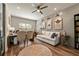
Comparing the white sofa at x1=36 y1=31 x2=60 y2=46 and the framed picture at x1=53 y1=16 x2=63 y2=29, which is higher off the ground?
the framed picture at x1=53 y1=16 x2=63 y2=29

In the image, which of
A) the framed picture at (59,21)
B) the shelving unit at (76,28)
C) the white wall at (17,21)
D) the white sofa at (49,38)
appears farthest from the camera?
the shelving unit at (76,28)

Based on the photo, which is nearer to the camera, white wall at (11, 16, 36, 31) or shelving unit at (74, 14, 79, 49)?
white wall at (11, 16, 36, 31)

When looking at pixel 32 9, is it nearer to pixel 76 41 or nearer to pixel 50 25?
pixel 50 25

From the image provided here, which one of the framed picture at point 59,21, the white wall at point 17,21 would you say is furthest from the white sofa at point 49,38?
the white wall at point 17,21

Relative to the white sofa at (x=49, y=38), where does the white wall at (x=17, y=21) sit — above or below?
above

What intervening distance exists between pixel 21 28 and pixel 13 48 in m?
0.97

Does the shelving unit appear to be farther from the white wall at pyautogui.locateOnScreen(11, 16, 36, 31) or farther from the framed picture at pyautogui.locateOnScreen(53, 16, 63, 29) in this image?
the white wall at pyautogui.locateOnScreen(11, 16, 36, 31)

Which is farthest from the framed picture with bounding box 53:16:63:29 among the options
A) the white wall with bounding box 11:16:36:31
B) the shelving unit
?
the white wall with bounding box 11:16:36:31

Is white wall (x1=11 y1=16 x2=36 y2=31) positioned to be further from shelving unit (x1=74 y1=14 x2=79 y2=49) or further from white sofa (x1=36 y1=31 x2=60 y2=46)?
shelving unit (x1=74 y1=14 x2=79 y2=49)

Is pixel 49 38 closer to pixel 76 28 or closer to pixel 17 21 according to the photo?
pixel 17 21

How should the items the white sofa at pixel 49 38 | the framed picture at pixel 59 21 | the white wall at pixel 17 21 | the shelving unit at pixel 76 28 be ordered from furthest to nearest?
the shelving unit at pixel 76 28 → the framed picture at pixel 59 21 → the white sofa at pixel 49 38 → the white wall at pixel 17 21

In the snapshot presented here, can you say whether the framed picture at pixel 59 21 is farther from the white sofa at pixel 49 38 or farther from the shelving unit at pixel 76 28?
the shelving unit at pixel 76 28

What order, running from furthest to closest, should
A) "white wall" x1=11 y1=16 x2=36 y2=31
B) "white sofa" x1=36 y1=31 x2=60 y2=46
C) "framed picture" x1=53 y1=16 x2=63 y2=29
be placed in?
"framed picture" x1=53 y1=16 x2=63 y2=29 < "white sofa" x1=36 y1=31 x2=60 y2=46 < "white wall" x1=11 y1=16 x2=36 y2=31

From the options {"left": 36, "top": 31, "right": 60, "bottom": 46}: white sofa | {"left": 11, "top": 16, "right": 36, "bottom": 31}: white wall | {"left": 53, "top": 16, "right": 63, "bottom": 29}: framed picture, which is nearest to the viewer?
{"left": 11, "top": 16, "right": 36, "bottom": 31}: white wall
